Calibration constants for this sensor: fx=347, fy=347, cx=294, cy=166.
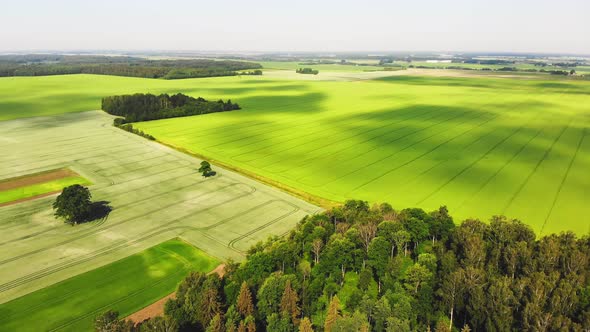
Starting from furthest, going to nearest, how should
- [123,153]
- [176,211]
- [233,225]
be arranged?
1. [123,153]
2. [176,211]
3. [233,225]

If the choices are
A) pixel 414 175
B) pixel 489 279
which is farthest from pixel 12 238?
pixel 414 175

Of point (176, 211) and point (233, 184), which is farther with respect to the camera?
point (233, 184)

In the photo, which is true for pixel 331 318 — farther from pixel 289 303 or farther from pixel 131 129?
pixel 131 129

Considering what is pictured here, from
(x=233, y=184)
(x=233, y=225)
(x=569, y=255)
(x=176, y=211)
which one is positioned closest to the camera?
(x=569, y=255)

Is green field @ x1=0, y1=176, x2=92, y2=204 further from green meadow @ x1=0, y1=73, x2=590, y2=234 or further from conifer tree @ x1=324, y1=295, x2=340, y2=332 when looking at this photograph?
conifer tree @ x1=324, y1=295, x2=340, y2=332

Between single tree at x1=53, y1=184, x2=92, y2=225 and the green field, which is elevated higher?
single tree at x1=53, y1=184, x2=92, y2=225

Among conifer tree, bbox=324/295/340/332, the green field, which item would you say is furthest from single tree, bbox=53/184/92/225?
conifer tree, bbox=324/295/340/332

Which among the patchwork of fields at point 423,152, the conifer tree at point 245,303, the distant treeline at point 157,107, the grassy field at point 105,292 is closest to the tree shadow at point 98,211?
the grassy field at point 105,292

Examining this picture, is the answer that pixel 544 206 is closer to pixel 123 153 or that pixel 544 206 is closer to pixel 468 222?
pixel 468 222

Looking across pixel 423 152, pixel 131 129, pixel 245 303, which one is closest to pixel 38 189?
pixel 131 129
